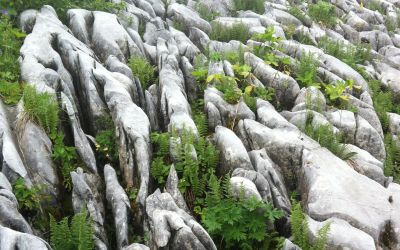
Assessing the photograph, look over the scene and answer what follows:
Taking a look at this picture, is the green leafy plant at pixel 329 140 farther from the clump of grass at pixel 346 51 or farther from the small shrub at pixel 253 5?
the small shrub at pixel 253 5

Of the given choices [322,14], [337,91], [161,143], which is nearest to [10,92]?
[161,143]

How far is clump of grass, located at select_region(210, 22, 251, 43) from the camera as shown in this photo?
44.8 ft

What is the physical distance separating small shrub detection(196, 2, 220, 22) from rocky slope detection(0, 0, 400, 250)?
147cm

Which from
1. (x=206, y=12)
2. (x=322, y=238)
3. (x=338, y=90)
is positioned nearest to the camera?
(x=322, y=238)

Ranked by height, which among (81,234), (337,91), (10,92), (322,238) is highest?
(10,92)

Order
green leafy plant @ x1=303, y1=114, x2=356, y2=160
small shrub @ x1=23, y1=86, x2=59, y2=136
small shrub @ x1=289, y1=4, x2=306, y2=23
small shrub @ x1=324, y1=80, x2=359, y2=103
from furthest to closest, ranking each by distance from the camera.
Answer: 1. small shrub @ x1=289, y1=4, x2=306, y2=23
2. small shrub @ x1=324, y1=80, x2=359, y2=103
3. green leafy plant @ x1=303, y1=114, x2=356, y2=160
4. small shrub @ x1=23, y1=86, x2=59, y2=136

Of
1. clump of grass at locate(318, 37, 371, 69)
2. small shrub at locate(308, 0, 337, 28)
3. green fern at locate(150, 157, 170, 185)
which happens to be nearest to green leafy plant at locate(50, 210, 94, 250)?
green fern at locate(150, 157, 170, 185)

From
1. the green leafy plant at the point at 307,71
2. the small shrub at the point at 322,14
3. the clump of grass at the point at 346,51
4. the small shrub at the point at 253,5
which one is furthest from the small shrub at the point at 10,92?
the small shrub at the point at 322,14

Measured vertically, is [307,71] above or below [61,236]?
below

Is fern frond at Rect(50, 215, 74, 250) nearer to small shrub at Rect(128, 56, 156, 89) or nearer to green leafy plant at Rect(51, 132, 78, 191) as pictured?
green leafy plant at Rect(51, 132, 78, 191)

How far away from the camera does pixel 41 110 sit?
7.36m

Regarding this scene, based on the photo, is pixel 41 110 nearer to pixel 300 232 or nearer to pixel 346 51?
pixel 300 232

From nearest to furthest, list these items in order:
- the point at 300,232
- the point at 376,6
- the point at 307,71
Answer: the point at 300,232, the point at 307,71, the point at 376,6

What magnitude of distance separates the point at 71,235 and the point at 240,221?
2609 mm
